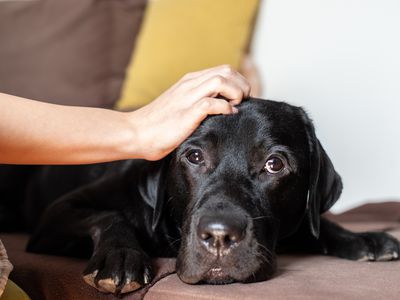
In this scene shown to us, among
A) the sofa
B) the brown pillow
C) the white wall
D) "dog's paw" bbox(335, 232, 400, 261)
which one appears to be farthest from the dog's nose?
the brown pillow

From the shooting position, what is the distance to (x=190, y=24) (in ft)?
12.4

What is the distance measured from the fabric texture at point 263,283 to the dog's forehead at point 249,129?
0.42 metres

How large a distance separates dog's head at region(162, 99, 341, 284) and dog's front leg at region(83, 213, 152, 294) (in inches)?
5.0

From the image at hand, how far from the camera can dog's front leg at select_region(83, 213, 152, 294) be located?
5.80 feet

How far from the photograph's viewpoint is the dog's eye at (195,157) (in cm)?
212

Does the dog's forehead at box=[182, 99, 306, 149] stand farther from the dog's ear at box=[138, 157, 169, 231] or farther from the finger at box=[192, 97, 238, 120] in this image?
the dog's ear at box=[138, 157, 169, 231]

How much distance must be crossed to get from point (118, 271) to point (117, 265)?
2cm

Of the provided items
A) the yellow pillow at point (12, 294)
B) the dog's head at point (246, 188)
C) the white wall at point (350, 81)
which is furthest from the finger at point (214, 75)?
the white wall at point (350, 81)

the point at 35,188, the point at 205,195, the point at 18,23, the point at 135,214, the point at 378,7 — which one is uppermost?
the point at 378,7

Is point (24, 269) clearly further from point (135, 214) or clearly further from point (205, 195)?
point (205, 195)

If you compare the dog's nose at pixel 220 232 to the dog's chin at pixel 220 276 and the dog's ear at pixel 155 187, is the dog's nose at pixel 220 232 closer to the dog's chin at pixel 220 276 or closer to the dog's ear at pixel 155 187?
the dog's chin at pixel 220 276

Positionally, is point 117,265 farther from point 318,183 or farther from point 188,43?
point 188,43

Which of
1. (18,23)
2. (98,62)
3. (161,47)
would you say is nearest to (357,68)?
(161,47)

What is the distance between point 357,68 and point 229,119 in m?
1.55
